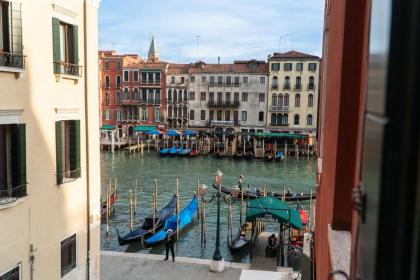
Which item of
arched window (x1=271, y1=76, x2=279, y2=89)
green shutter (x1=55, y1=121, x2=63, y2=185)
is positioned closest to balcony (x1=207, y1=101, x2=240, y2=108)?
arched window (x1=271, y1=76, x2=279, y2=89)

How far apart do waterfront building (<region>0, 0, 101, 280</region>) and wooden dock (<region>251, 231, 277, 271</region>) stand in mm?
6599

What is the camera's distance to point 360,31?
6.08 ft

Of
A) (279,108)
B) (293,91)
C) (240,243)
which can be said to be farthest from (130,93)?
(240,243)

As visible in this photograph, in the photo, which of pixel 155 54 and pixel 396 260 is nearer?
pixel 396 260

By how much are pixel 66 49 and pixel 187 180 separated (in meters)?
23.9

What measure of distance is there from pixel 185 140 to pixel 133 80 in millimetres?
9817

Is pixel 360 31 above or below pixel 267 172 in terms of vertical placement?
above

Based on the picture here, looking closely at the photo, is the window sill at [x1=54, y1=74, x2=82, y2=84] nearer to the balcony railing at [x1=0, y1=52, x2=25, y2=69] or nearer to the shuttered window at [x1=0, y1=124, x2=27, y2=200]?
the balcony railing at [x1=0, y1=52, x2=25, y2=69]

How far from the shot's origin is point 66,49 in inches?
287

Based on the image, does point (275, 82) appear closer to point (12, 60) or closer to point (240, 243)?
point (240, 243)

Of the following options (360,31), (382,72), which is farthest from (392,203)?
(360,31)

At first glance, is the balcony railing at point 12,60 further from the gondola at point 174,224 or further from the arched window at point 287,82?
the arched window at point 287,82

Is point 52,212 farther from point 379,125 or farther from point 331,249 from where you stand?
point 379,125

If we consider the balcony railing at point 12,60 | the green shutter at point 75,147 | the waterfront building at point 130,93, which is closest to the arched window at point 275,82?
the waterfront building at point 130,93
